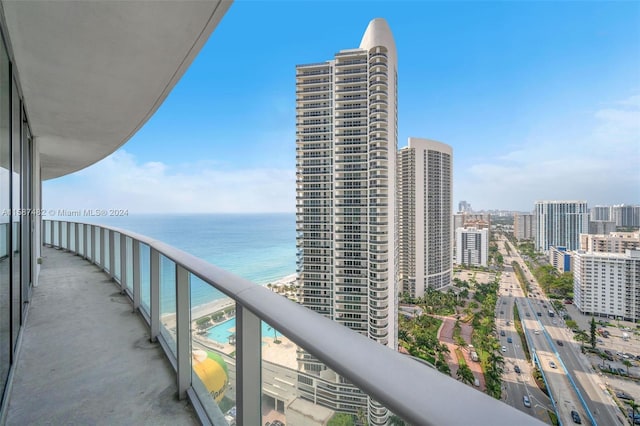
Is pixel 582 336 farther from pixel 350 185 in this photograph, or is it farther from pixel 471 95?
pixel 471 95

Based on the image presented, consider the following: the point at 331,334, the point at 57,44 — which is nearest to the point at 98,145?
the point at 57,44

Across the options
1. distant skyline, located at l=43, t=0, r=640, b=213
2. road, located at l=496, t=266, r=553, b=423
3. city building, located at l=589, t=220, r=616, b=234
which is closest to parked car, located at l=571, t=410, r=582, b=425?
Answer: road, located at l=496, t=266, r=553, b=423

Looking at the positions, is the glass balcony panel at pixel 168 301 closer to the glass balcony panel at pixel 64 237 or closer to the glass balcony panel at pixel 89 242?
the glass balcony panel at pixel 89 242

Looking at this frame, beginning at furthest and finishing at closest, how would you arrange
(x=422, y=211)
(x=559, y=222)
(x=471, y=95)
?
(x=471, y=95) → (x=422, y=211) → (x=559, y=222)

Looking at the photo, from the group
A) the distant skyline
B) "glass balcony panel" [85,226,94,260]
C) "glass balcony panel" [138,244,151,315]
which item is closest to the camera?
"glass balcony panel" [138,244,151,315]

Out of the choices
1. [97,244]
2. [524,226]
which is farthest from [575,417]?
[524,226]

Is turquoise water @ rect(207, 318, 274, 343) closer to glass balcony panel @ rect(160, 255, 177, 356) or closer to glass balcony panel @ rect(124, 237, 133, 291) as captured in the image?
glass balcony panel @ rect(160, 255, 177, 356)
